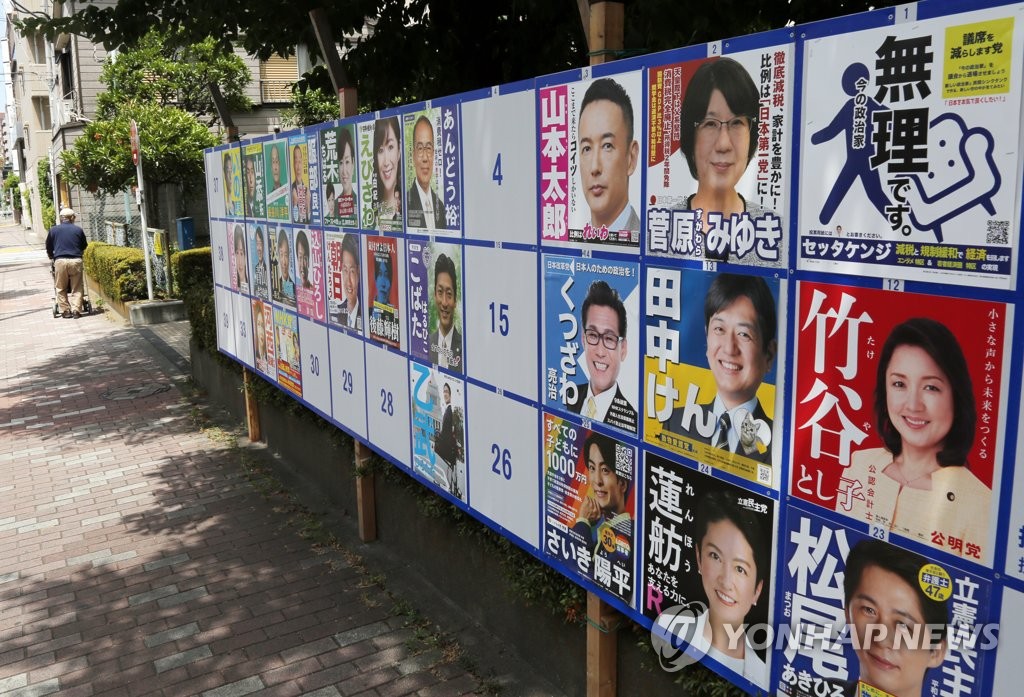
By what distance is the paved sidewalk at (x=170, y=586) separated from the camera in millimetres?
4543

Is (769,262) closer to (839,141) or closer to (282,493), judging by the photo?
(839,141)

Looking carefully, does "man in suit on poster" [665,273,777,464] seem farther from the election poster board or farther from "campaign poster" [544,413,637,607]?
"campaign poster" [544,413,637,607]

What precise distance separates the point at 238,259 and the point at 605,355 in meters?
5.52

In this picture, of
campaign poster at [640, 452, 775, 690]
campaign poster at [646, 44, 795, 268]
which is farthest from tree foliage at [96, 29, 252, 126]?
campaign poster at [640, 452, 775, 690]

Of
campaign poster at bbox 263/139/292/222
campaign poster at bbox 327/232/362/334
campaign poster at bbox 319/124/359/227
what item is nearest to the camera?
campaign poster at bbox 319/124/359/227

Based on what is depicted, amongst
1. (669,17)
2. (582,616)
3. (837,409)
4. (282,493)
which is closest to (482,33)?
(669,17)

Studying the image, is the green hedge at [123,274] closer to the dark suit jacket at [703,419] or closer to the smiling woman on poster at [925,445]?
the dark suit jacket at [703,419]

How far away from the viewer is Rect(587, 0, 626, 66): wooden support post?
3.37 m

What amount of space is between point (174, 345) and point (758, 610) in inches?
501

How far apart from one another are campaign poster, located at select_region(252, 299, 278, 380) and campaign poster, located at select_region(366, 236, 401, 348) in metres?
2.20

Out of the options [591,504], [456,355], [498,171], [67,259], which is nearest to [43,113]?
[67,259]

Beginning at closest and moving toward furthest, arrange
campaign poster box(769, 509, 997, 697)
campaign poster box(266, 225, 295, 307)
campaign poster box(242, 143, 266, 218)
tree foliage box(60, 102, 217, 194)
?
1. campaign poster box(769, 509, 997, 697)
2. campaign poster box(266, 225, 295, 307)
3. campaign poster box(242, 143, 266, 218)
4. tree foliage box(60, 102, 217, 194)

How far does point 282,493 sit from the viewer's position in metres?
7.14

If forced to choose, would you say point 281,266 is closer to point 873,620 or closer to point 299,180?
point 299,180
